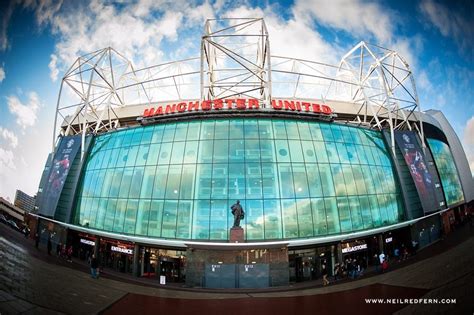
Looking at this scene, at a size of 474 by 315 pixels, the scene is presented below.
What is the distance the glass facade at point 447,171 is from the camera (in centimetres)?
4162

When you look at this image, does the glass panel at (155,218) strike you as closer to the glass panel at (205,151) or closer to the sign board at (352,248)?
the glass panel at (205,151)

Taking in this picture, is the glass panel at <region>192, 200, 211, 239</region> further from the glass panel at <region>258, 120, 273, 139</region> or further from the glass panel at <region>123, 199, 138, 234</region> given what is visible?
the glass panel at <region>258, 120, 273, 139</region>

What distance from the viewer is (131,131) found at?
28344 millimetres

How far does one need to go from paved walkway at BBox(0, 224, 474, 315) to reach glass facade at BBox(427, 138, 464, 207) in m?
28.2

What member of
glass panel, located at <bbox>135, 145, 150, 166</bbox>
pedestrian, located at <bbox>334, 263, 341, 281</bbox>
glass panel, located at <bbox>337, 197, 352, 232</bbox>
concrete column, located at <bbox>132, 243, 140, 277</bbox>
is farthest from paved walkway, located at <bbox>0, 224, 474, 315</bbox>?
glass panel, located at <bbox>135, 145, 150, 166</bbox>

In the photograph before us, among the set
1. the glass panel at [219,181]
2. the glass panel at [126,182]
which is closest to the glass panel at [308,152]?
the glass panel at [219,181]

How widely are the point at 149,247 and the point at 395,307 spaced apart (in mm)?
22399

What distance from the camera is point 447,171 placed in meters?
43.8

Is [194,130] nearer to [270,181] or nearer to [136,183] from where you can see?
[136,183]

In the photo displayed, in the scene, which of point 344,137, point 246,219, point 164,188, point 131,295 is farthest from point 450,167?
point 131,295

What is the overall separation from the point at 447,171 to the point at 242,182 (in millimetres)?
47085

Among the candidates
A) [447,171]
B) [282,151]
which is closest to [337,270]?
[282,151]

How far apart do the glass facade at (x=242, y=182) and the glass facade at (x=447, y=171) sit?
Result: 23.0 meters

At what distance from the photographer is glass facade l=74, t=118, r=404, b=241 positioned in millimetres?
22141
